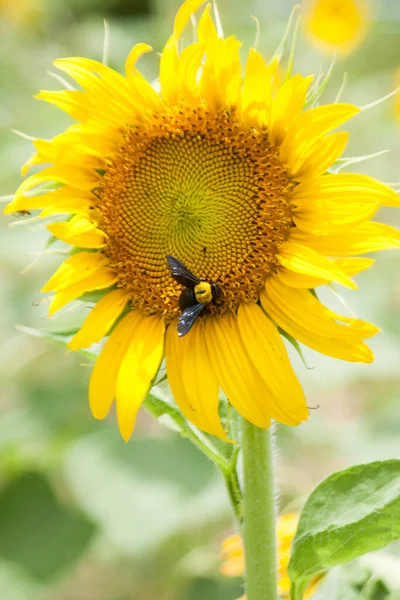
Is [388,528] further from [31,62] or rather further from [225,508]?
[31,62]

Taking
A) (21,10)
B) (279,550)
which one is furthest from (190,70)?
(21,10)

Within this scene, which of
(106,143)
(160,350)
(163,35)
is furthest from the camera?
(163,35)

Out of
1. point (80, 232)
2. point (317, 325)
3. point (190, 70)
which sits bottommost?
point (80, 232)

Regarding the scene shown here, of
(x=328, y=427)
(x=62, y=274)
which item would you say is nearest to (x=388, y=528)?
(x=62, y=274)

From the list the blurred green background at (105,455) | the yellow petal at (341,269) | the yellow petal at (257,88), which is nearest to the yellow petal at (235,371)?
the yellow petal at (341,269)

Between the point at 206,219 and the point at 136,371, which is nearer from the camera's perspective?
the point at 136,371

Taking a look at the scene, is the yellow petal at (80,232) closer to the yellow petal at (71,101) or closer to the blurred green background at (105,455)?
the yellow petal at (71,101)

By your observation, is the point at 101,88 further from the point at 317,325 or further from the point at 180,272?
the point at 317,325
